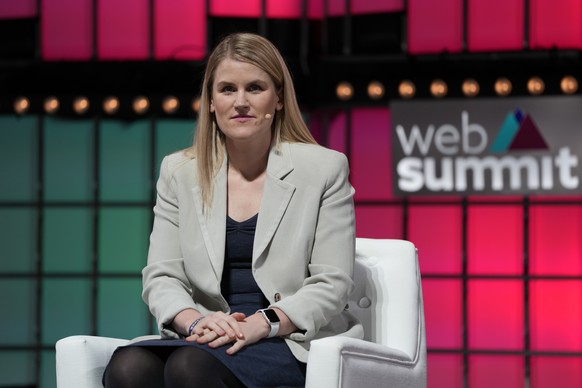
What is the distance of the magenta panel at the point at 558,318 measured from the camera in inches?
244

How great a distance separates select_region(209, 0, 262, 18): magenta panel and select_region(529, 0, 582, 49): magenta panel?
144 centimetres

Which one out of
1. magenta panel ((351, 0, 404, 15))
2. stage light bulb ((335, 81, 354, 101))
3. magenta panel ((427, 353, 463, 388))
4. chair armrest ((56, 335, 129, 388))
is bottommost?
magenta panel ((427, 353, 463, 388))

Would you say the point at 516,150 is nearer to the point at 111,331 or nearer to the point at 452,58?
the point at 452,58

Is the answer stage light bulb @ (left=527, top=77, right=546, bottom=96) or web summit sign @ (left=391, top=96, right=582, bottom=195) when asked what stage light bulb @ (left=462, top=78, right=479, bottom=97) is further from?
stage light bulb @ (left=527, top=77, right=546, bottom=96)

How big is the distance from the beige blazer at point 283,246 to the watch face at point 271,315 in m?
0.02

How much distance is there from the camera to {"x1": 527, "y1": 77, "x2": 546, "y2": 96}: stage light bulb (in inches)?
242

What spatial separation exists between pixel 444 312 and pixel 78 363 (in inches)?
146

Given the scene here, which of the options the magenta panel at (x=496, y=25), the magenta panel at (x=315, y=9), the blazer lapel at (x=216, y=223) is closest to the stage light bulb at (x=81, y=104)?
the magenta panel at (x=315, y=9)

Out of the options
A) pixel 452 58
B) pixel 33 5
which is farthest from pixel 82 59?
pixel 452 58

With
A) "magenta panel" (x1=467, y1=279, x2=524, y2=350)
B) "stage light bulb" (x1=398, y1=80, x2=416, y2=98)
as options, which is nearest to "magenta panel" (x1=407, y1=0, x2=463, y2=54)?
"stage light bulb" (x1=398, y1=80, x2=416, y2=98)

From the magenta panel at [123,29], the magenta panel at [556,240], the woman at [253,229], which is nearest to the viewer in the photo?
the woman at [253,229]

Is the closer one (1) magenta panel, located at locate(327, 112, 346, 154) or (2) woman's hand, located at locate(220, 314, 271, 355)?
(2) woman's hand, located at locate(220, 314, 271, 355)

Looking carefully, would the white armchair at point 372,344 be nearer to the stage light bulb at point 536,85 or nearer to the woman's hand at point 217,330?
the woman's hand at point 217,330

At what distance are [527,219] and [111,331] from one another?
2.26m
